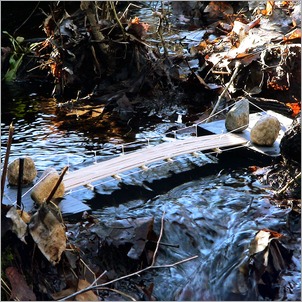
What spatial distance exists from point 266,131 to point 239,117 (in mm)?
283

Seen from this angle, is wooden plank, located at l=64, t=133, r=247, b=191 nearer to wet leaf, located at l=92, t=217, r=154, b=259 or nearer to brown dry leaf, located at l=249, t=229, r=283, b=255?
wet leaf, located at l=92, t=217, r=154, b=259

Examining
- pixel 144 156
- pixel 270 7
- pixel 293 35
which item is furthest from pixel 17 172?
pixel 270 7

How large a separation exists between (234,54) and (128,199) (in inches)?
96.7

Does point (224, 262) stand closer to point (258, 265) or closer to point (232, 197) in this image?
point (258, 265)

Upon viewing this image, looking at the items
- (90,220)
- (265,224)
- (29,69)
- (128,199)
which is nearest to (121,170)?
(128,199)

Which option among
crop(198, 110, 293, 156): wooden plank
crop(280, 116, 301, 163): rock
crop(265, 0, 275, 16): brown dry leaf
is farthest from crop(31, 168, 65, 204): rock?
crop(265, 0, 275, 16): brown dry leaf

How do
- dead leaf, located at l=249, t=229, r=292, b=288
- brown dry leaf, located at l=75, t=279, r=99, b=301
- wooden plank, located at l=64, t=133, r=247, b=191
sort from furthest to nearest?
wooden plank, located at l=64, t=133, r=247, b=191, dead leaf, located at l=249, t=229, r=292, b=288, brown dry leaf, located at l=75, t=279, r=99, b=301

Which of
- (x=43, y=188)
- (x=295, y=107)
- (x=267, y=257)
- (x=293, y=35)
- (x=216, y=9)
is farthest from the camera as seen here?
(x=216, y=9)

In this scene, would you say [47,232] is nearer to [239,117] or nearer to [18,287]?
[18,287]

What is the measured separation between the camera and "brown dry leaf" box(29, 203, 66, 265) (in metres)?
2.77

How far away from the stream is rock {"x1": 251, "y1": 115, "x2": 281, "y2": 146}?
0.15 metres

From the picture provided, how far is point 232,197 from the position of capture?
398cm

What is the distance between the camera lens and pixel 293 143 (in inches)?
154

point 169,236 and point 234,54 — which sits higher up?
point 234,54
